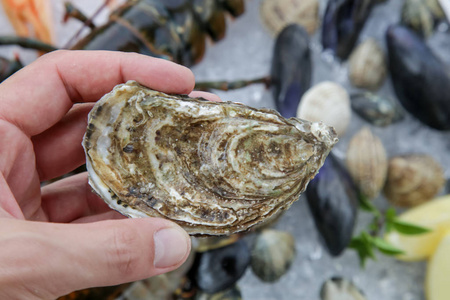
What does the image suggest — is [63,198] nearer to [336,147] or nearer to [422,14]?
[336,147]

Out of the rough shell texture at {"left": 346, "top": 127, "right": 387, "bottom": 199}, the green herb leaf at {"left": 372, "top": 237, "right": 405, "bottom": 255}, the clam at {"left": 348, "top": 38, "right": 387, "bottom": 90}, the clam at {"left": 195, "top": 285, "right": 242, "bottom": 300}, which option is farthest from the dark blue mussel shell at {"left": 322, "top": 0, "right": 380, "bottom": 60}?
the clam at {"left": 195, "top": 285, "right": 242, "bottom": 300}

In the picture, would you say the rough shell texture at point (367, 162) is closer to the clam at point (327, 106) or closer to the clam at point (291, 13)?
the clam at point (327, 106)

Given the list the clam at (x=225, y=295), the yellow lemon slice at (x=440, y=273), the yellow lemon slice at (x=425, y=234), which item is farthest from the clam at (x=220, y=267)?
the yellow lemon slice at (x=440, y=273)

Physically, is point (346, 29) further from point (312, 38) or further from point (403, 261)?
point (403, 261)

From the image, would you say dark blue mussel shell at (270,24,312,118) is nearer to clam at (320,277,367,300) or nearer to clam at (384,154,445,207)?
clam at (384,154,445,207)

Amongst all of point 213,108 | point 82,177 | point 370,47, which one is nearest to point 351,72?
point 370,47

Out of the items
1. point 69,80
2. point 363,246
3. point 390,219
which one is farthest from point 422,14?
point 69,80
